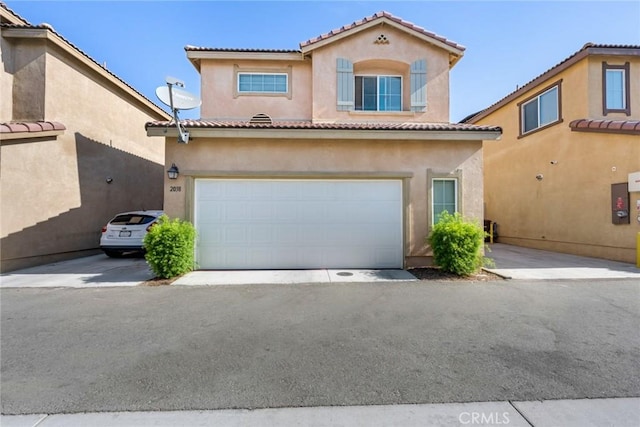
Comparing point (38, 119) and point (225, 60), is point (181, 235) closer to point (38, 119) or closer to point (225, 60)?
point (38, 119)

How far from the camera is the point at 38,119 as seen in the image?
8.59m

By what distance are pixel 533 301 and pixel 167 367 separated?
240 inches

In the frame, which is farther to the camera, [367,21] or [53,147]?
[367,21]

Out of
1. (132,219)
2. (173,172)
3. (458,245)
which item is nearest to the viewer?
(458,245)

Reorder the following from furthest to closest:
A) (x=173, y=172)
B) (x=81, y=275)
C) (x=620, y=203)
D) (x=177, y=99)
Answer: (x=620, y=203) → (x=173, y=172) → (x=81, y=275) → (x=177, y=99)

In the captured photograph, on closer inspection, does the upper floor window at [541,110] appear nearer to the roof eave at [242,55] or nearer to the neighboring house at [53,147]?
the roof eave at [242,55]

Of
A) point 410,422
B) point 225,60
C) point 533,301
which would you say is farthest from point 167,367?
point 225,60

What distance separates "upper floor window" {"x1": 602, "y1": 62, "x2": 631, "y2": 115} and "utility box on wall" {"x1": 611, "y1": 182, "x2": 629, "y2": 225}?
3287 millimetres

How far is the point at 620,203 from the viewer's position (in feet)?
28.8

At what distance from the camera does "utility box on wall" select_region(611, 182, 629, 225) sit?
8.61m

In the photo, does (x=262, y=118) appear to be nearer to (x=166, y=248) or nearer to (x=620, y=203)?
(x=166, y=248)

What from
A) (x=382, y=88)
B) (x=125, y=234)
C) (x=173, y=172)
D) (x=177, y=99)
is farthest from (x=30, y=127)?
(x=382, y=88)

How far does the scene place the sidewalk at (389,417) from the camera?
7.69ft

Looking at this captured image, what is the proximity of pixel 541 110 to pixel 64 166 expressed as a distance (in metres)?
18.2
